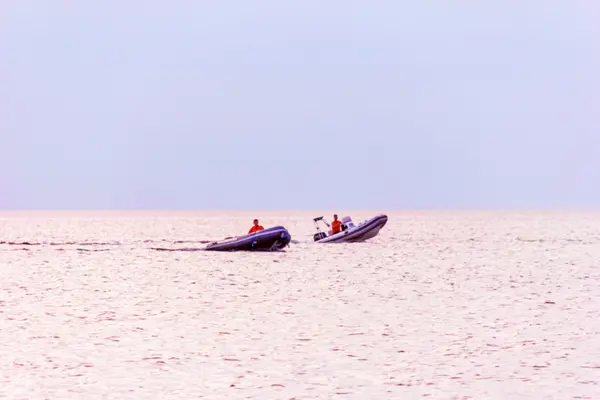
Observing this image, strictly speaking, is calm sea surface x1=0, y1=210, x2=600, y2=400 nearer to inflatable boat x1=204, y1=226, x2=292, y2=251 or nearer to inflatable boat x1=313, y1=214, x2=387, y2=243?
inflatable boat x1=204, y1=226, x2=292, y2=251

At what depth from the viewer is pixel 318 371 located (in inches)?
362

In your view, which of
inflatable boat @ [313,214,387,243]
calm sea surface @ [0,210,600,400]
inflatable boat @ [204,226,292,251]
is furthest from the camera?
inflatable boat @ [313,214,387,243]

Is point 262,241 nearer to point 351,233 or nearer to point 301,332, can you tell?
point 351,233

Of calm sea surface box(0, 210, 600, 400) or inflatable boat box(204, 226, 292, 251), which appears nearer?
calm sea surface box(0, 210, 600, 400)

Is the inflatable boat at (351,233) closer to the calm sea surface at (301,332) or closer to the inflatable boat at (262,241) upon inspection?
the inflatable boat at (262,241)

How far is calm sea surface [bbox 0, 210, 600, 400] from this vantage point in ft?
28.0

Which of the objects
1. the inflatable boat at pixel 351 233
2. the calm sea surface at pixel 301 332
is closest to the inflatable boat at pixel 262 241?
the inflatable boat at pixel 351 233

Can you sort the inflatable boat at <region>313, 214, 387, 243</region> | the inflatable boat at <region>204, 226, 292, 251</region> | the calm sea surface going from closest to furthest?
the calm sea surface → the inflatable boat at <region>204, 226, 292, 251</region> → the inflatable boat at <region>313, 214, 387, 243</region>

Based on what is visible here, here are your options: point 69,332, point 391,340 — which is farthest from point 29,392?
point 391,340

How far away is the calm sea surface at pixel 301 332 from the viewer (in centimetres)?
852

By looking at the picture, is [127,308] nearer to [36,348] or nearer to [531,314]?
[36,348]

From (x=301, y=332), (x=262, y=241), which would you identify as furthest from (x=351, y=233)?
(x=301, y=332)

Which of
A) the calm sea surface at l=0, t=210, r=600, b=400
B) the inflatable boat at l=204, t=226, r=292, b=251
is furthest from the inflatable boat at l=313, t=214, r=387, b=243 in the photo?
the calm sea surface at l=0, t=210, r=600, b=400

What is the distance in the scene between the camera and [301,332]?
11812mm
